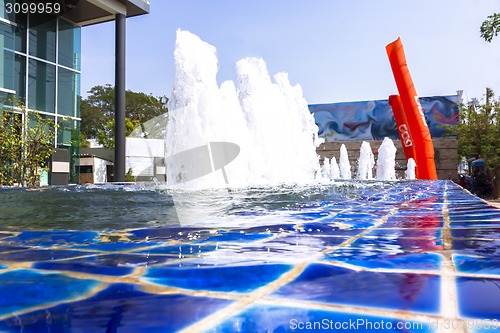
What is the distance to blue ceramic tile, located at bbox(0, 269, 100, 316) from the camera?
1039 mm

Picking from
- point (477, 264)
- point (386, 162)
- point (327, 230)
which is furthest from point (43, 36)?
point (477, 264)

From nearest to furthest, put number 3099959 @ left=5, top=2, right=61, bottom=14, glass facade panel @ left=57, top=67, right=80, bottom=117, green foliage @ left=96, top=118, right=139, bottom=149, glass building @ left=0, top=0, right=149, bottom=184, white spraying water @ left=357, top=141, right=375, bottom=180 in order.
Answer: glass building @ left=0, top=0, right=149, bottom=184 < number 3099959 @ left=5, top=2, right=61, bottom=14 < glass facade panel @ left=57, top=67, right=80, bottom=117 < white spraying water @ left=357, top=141, right=375, bottom=180 < green foliage @ left=96, top=118, right=139, bottom=149

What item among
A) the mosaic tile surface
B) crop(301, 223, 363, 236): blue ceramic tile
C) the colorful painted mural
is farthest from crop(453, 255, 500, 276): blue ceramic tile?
the colorful painted mural

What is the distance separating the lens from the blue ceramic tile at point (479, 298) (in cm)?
87

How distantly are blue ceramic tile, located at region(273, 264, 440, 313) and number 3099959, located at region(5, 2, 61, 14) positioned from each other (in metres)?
15.3

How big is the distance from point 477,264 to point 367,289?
43 centimetres

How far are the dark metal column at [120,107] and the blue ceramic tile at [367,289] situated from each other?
1360cm

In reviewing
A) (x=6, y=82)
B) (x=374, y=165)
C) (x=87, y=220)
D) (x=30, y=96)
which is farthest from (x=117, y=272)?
(x=374, y=165)

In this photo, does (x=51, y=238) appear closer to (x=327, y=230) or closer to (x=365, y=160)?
(x=327, y=230)

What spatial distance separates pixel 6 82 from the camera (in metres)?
12.4

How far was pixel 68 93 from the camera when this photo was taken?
15891mm

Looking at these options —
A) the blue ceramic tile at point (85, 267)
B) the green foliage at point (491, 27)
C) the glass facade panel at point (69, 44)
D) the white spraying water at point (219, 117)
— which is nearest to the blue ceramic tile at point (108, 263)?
the blue ceramic tile at point (85, 267)

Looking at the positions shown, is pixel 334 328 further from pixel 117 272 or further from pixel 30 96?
pixel 30 96

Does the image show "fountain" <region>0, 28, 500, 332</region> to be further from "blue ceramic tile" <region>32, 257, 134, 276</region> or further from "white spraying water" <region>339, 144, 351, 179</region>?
"white spraying water" <region>339, 144, 351, 179</region>
